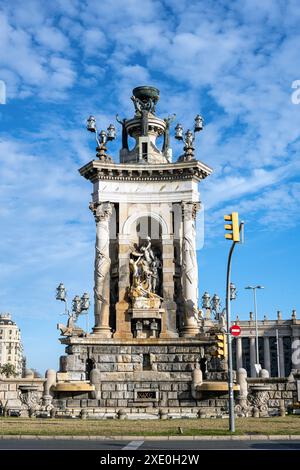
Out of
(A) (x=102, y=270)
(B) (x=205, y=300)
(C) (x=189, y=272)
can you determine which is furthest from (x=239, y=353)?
(A) (x=102, y=270)

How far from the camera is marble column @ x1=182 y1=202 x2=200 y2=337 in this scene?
3862 centimetres

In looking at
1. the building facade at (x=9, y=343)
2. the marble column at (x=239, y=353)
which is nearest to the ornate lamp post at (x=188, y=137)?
the marble column at (x=239, y=353)

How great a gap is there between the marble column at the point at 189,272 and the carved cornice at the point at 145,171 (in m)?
2.04

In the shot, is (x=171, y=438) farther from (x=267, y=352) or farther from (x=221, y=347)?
(x=267, y=352)

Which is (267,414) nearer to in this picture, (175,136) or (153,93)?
(175,136)

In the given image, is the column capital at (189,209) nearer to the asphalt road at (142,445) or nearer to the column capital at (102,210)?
the column capital at (102,210)

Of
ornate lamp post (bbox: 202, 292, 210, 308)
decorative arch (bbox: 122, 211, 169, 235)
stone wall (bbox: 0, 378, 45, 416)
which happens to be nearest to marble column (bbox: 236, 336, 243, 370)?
ornate lamp post (bbox: 202, 292, 210, 308)

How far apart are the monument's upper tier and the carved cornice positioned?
2468 millimetres

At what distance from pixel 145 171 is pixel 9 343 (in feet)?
422

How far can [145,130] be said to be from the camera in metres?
44.2
